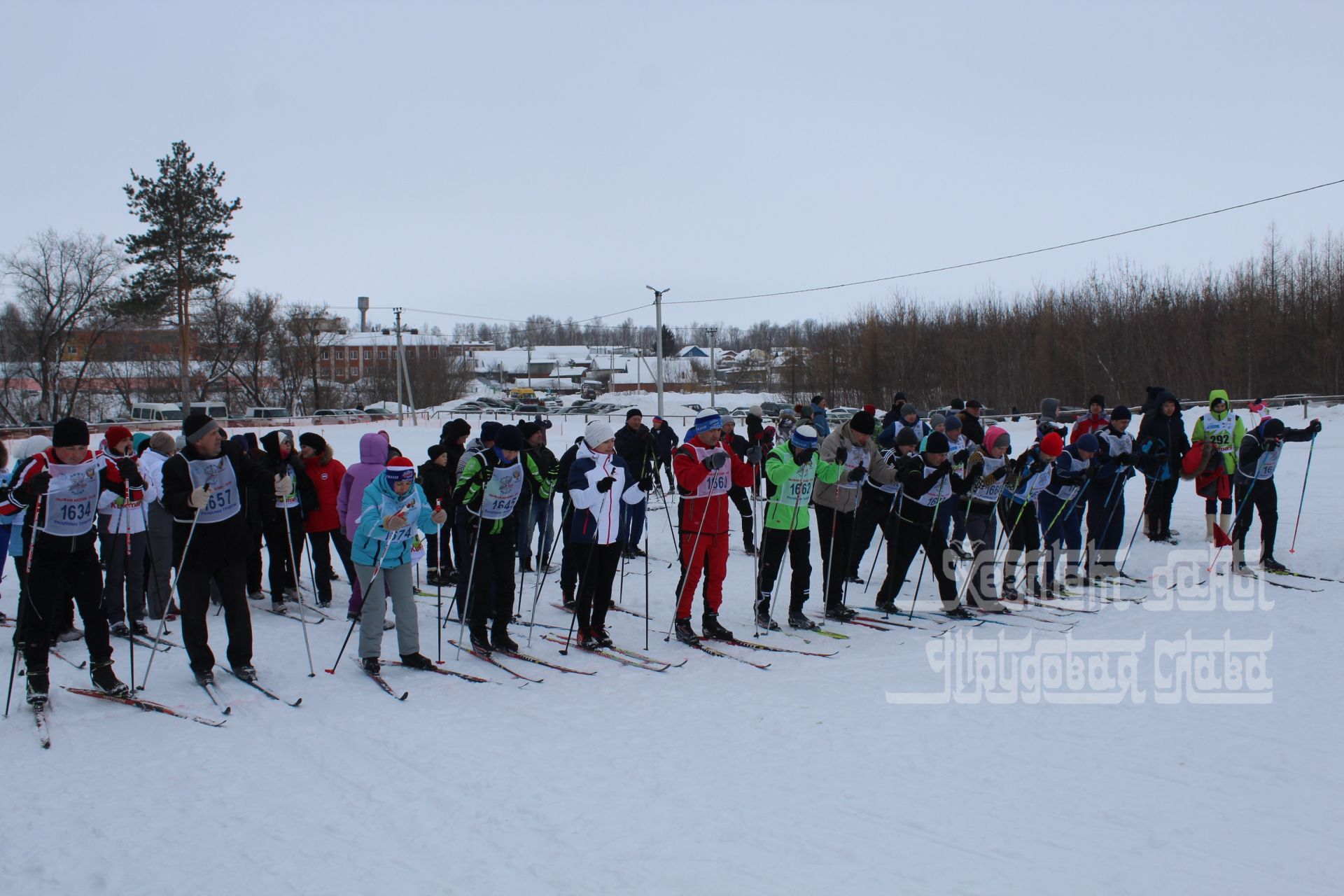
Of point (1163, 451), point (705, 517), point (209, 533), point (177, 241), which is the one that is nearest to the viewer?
point (209, 533)

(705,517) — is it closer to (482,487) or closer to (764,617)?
(764,617)

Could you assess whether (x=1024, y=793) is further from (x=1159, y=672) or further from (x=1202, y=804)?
(x=1159, y=672)

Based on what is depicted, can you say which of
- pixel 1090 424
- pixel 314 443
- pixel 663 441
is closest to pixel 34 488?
pixel 314 443

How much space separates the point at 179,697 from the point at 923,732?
464 cm

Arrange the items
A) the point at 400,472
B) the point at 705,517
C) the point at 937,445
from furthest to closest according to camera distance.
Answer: the point at 937,445, the point at 705,517, the point at 400,472

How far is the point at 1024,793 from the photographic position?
4.20 m

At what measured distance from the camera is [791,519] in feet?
23.7

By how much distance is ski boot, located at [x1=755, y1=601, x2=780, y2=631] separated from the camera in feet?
24.3

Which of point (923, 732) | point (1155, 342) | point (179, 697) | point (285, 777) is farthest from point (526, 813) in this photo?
point (1155, 342)

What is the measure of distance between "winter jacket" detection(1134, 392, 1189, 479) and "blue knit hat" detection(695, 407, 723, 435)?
6.35m

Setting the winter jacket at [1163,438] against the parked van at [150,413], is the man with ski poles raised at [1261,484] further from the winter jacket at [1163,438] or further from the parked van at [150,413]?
the parked van at [150,413]

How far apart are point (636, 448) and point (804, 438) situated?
15.6ft

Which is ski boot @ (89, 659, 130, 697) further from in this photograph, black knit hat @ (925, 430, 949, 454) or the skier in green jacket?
the skier in green jacket

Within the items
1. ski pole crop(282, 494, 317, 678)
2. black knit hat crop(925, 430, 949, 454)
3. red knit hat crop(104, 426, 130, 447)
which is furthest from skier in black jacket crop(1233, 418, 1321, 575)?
red knit hat crop(104, 426, 130, 447)
